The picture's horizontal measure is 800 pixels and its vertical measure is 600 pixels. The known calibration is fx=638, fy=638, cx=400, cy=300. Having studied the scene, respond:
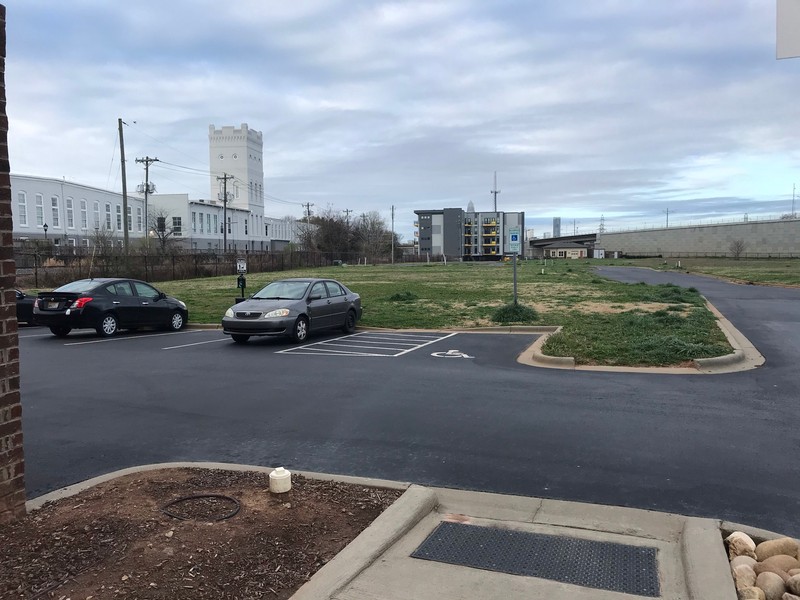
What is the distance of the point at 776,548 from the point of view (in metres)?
3.84

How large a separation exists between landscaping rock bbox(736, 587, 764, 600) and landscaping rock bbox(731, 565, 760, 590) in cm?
4

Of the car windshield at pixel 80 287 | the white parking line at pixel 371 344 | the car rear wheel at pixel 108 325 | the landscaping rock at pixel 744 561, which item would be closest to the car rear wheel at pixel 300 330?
the white parking line at pixel 371 344

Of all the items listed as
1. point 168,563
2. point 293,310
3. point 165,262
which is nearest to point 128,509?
point 168,563

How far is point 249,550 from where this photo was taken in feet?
12.6

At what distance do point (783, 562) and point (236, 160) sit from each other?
124044 millimetres

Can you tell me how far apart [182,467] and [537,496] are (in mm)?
2941

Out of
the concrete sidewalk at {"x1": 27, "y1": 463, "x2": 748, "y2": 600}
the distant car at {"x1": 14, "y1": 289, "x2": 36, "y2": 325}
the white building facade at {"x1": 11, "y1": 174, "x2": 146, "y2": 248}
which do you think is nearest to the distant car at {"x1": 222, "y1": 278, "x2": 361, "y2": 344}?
the distant car at {"x1": 14, "y1": 289, "x2": 36, "y2": 325}

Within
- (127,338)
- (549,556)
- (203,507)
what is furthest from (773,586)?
(127,338)

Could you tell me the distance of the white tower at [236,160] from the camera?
392ft

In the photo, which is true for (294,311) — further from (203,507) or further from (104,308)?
(203,507)

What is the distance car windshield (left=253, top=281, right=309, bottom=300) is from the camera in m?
14.9

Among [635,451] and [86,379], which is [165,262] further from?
[635,451]

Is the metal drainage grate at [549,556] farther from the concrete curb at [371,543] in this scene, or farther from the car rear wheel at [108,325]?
the car rear wheel at [108,325]

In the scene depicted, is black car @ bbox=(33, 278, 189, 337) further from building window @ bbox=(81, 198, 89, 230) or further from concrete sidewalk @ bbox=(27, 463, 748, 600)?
building window @ bbox=(81, 198, 89, 230)
